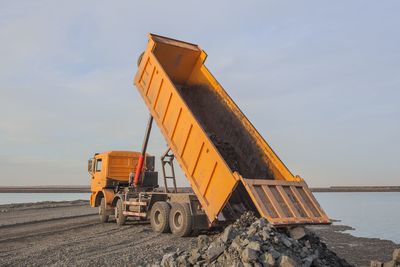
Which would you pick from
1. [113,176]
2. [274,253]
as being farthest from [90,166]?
[274,253]

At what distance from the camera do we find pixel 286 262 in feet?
20.7

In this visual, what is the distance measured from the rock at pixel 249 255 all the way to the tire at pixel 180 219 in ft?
15.0

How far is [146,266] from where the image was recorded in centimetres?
772

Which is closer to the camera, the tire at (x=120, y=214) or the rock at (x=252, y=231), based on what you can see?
the rock at (x=252, y=231)

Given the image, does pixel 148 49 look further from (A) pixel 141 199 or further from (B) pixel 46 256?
(B) pixel 46 256

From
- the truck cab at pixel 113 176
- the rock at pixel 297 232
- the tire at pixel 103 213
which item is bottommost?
the rock at pixel 297 232

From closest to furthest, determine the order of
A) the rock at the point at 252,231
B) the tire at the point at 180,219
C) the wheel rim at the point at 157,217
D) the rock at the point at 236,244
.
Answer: the rock at the point at 236,244
the rock at the point at 252,231
the tire at the point at 180,219
the wheel rim at the point at 157,217

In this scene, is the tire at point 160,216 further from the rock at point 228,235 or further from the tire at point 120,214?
the rock at point 228,235

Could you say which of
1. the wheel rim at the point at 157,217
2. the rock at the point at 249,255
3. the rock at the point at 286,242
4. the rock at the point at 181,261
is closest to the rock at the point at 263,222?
the rock at the point at 286,242

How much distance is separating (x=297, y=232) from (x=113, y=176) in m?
9.03

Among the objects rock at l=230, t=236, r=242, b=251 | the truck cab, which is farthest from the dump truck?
rock at l=230, t=236, r=242, b=251

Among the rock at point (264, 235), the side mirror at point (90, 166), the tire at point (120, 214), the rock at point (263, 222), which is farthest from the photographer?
the side mirror at point (90, 166)

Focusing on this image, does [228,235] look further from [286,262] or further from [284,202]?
[284,202]

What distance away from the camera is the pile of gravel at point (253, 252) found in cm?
641
